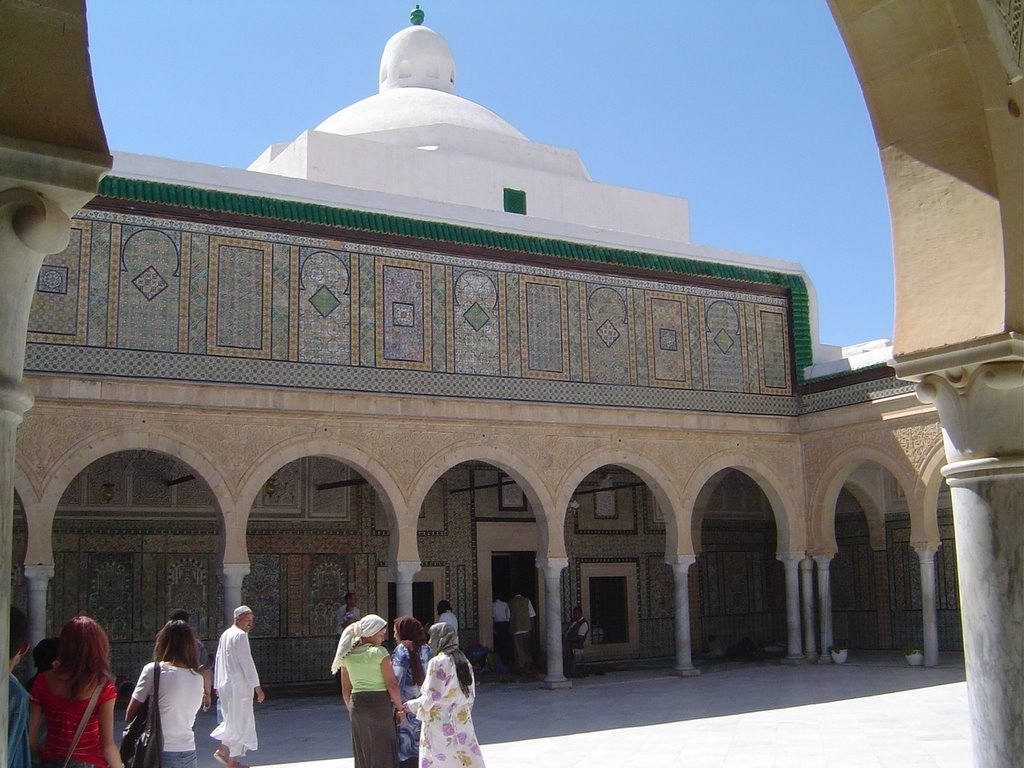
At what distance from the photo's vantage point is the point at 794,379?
13.3m

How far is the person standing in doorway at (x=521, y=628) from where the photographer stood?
12.4 metres

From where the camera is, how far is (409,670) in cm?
502

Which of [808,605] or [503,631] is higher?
[808,605]

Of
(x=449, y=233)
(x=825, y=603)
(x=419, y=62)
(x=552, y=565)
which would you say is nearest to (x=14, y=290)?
(x=449, y=233)

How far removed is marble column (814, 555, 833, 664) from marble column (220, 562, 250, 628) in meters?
6.53

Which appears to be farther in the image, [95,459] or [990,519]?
[95,459]

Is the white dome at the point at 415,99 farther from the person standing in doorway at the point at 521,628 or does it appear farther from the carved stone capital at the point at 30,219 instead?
the carved stone capital at the point at 30,219

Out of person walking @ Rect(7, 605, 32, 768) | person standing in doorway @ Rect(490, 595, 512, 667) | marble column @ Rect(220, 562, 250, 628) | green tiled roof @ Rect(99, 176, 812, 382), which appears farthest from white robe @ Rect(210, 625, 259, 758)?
person standing in doorway @ Rect(490, 595, 512, 667)

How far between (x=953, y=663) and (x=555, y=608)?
14.3ft

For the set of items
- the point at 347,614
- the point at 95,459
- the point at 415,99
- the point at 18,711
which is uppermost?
the point at 415,99

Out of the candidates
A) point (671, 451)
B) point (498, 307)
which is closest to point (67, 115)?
point (498, 307)

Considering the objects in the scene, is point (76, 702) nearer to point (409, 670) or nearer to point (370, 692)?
point (370, 692)

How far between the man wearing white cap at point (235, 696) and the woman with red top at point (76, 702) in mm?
2571

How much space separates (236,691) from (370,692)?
1.19m
